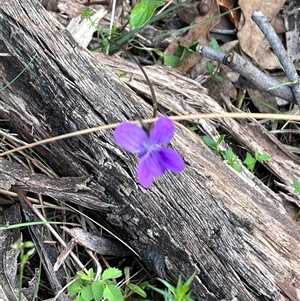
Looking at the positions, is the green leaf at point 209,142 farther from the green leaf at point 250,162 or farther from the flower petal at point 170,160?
the flower petal at point 170,160

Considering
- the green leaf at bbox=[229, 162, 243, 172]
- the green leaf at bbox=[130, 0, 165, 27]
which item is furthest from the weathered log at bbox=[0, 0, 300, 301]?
the green leaf at bbox=[130, 0, 165, 27]

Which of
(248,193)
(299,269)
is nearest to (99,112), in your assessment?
(248,193)

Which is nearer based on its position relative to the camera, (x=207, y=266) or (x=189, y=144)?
(x=207, y=266)

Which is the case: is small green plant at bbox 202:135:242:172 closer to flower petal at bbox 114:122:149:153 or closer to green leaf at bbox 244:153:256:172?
green leaf at bbox 244:153:256:172

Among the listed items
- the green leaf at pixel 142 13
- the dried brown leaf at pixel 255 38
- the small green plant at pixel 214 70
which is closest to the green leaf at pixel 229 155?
the small green plant at pixel 214 70

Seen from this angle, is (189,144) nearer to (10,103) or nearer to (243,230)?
(243,230)

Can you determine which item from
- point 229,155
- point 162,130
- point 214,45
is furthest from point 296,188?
point 162,130
